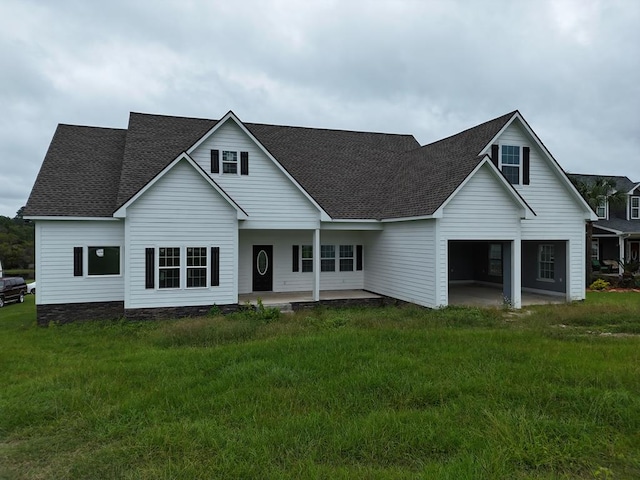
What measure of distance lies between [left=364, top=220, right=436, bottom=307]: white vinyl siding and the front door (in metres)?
4.47

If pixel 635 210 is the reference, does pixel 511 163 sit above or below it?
above

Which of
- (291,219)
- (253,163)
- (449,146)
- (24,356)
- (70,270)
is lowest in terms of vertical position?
(24,356)

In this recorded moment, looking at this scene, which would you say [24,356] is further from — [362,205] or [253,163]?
[362,205]

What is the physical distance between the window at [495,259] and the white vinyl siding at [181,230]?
13891mm

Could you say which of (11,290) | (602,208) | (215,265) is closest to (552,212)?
(215,265)

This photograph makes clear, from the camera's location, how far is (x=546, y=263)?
19.2 m

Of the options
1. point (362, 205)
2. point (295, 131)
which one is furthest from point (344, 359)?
point (295, 131)

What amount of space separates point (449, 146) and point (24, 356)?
16.2m

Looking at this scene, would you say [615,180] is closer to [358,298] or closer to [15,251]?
[358,298]

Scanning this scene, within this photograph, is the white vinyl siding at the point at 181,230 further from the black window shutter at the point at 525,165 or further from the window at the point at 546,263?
the window at the point at 546,263

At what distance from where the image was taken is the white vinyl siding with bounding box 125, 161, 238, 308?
554 inches

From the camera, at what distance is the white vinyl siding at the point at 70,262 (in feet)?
47.1

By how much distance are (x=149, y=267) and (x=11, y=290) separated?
14965 millimetres

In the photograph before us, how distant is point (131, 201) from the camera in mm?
13680
